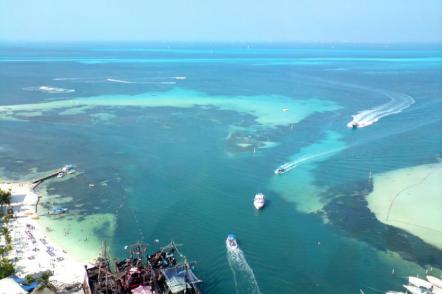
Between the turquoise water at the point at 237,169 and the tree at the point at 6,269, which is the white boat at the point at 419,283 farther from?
the tree at the point at 6,269

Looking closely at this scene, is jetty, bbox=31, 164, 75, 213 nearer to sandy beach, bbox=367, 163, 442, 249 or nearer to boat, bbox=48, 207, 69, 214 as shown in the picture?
boat, bbox=48, 207, 69, 214

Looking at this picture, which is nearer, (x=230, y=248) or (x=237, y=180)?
(x=230, y=248)

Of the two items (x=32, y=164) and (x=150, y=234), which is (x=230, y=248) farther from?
(x=32, y=164)

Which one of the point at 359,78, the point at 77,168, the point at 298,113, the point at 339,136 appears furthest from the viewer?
the point at 359,78

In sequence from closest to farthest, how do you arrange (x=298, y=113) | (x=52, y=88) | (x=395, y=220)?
(x=395, y=220) → (x=298, y=113) → (x=52, y=88)

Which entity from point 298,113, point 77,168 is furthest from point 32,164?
point 298,113

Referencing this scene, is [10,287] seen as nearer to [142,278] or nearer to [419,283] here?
[142,278]

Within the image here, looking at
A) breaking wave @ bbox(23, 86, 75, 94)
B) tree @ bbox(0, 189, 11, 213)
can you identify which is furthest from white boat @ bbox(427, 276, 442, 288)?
breaking wave @ bbox(23, 86, 75, 94)

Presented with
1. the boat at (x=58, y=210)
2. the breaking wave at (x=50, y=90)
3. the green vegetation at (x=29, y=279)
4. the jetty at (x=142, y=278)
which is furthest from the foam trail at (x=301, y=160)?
the breaking wave at (x=50, y=90)
